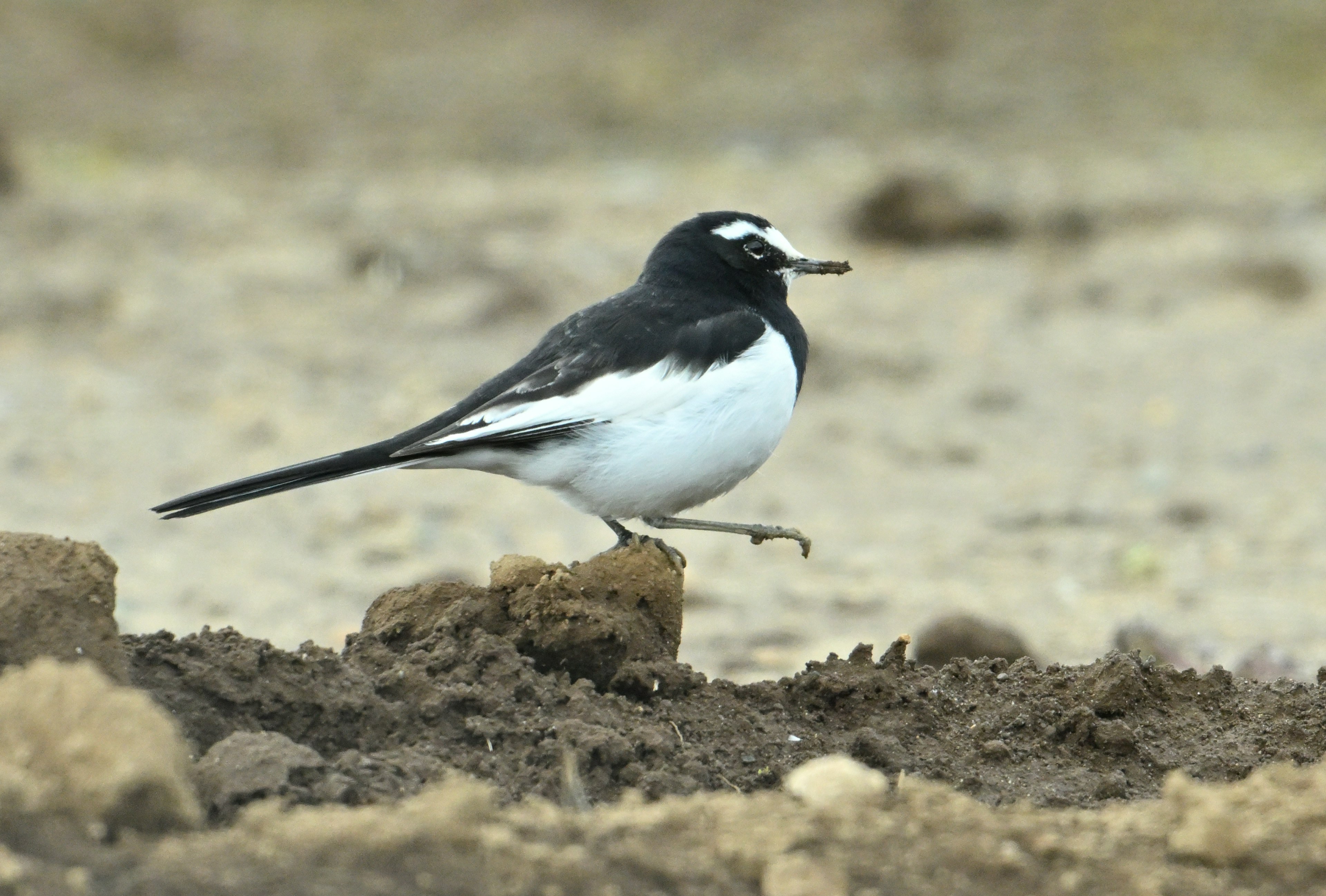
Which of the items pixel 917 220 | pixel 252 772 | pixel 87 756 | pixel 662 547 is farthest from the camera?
pixel 917 220

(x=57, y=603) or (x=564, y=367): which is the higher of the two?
(x=564, y=367)

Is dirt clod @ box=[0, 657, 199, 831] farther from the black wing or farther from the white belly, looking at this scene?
the white belly

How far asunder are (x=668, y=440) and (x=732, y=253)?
0.93m

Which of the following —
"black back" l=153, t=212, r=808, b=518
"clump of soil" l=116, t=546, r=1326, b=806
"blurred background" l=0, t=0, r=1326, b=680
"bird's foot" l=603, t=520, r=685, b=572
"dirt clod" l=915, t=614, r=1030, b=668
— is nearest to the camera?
"clump of soil" l=116, t=546, r=1326, b=806

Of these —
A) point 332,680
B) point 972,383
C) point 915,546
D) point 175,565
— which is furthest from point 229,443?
point 332,680

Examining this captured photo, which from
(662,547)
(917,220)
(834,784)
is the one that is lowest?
(834,784)

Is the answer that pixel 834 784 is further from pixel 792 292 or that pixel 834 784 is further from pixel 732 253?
pixel 792 292

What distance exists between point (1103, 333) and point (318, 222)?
22.0 ft

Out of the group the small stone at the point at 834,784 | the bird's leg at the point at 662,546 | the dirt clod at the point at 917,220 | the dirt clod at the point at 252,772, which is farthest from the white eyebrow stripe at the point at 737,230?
the dirt clod at the point at 917,220

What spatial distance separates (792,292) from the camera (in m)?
13.2

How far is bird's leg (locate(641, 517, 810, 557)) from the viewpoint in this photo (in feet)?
17.1

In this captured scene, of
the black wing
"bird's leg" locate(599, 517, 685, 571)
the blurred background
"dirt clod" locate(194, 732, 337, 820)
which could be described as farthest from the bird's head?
"dirt clod" locate(194, 732, 337, 820)

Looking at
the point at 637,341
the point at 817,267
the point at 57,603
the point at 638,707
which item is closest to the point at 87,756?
the point at 57,603

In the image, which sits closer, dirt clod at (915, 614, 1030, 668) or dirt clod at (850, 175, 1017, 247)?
dirt clod at (915, 614, 1030, 668)
